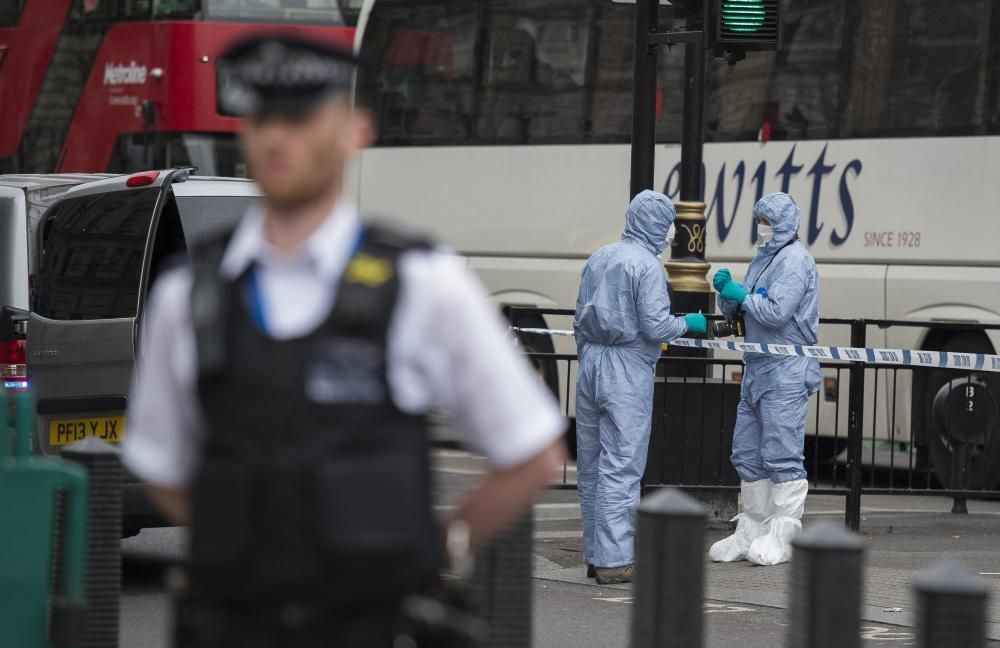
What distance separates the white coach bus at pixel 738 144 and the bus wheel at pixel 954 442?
2 cm

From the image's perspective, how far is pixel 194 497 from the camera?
8.85 feet

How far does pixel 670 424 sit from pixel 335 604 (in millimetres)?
7928

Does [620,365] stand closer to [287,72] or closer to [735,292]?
[735,292]

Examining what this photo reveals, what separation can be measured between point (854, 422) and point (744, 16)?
2.26m

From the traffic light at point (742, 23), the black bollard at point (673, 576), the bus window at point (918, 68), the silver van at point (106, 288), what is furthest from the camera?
the bus window at point (918, 68)

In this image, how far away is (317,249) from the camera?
2.71m

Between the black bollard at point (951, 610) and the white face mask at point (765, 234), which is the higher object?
the white face mask at point (765, 234)

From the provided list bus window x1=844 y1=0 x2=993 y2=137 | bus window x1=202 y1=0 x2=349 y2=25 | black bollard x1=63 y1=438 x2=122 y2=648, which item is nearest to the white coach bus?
bus window x1=844 y1=0 x2=993 y2=137

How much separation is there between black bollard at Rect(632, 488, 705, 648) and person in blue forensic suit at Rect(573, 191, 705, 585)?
447cm

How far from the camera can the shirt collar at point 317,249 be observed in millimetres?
2701

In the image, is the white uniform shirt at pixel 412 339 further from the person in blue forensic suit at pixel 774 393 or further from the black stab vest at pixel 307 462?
the person in blue forensic suit at pixel 774 393

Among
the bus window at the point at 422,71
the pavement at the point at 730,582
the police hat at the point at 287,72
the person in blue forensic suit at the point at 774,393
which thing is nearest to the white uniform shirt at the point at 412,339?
the police hat at the point at 287,72

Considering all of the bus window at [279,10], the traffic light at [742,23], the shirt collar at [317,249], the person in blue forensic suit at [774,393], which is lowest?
the person in blue forensic suit at [774,393]

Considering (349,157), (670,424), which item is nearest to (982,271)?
(670,424)
